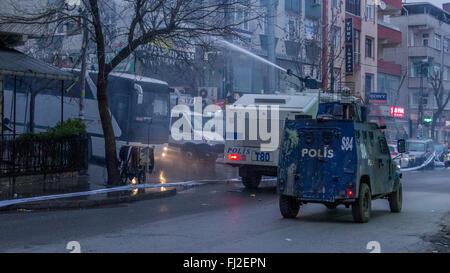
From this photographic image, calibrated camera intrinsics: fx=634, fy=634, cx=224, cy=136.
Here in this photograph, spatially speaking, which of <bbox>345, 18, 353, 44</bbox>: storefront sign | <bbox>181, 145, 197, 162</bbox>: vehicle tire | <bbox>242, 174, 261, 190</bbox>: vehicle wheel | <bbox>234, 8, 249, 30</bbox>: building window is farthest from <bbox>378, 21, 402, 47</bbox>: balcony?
<bbox>242, 174, 261, 190</bbox>: vehicle wheel

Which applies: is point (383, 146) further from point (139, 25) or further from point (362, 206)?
point (139, 25)

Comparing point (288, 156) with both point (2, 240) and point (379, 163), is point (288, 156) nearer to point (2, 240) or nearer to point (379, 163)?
point (379, 163)

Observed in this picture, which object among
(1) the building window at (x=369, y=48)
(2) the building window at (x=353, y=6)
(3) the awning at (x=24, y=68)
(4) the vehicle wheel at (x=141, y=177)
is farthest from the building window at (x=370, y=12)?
(3) the awning at (x=24, y=68)

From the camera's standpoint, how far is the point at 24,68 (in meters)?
18.0

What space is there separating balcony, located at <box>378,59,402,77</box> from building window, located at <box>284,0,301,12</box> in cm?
1419

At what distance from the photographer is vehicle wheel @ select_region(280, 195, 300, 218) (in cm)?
1273

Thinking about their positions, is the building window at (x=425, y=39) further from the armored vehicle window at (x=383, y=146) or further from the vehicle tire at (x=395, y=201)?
the armored vehicle window at (x=383, y=146)

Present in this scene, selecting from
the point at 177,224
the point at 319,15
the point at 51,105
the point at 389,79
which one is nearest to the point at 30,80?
the point at 51,105

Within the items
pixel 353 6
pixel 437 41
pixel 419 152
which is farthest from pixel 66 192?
pixel 437 41

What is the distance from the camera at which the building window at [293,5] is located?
39719mm

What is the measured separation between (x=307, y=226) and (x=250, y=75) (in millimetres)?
28261

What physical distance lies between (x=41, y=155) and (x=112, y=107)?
8223 mm

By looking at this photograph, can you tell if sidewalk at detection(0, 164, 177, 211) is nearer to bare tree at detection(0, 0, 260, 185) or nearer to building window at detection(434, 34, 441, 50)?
bare tree at detection(0, 0, 260, 185)
